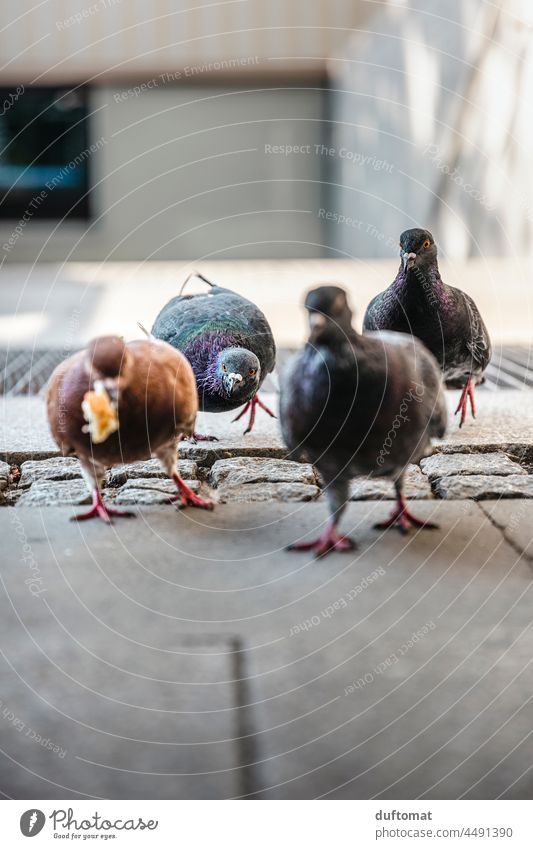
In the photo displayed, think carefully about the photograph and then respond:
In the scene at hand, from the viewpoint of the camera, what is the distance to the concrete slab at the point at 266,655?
1.55 ft

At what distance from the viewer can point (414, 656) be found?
57cm

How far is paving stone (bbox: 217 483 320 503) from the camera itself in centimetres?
77

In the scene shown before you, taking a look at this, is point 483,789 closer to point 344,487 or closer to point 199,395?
point 344,487

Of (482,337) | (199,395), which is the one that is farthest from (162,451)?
(482,337)

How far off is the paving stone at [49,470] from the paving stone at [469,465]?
0.32 m

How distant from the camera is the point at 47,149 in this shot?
3707 mm

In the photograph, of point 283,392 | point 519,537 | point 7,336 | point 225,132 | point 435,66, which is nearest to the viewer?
point 283,392

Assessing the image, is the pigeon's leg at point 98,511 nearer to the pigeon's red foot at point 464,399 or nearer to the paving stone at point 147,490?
the paving stone at point 147,490

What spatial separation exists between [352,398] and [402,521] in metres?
0.18

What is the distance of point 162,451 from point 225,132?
131 inches
